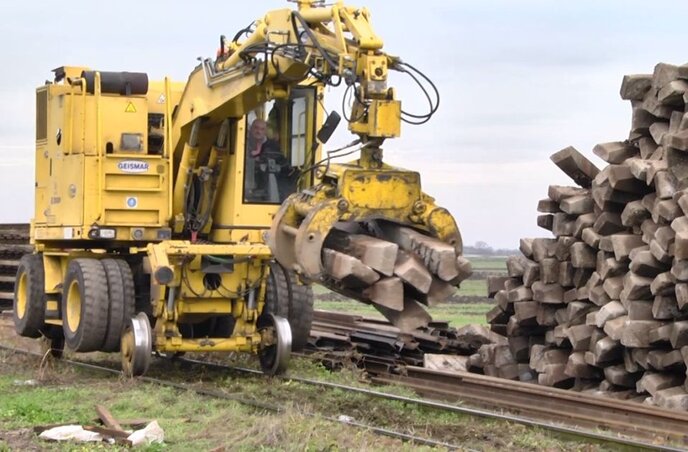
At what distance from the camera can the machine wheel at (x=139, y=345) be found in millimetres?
13906

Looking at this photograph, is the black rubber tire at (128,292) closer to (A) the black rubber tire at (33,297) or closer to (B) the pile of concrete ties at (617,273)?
(A) the black rubber tire at (33,297)

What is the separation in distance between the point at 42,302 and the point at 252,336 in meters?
3.07

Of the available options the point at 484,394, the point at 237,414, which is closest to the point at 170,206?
the point at 237,414

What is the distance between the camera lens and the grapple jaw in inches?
405

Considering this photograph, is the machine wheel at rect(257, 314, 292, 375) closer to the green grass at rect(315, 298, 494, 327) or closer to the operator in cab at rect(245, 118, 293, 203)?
the operator in cab at rect(245, 118, 293, 203)

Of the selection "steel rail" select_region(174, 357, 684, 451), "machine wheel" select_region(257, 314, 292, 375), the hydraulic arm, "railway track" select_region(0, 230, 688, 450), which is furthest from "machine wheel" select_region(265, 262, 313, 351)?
the hydraulic arm

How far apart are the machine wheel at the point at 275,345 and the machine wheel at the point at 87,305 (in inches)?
70.3

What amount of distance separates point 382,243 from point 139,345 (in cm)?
442

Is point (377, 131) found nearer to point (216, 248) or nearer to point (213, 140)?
point (216, 248)

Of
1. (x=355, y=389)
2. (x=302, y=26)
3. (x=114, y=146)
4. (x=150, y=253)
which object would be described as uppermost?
(x=302, y=26)

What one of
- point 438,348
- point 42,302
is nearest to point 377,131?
point 438,348

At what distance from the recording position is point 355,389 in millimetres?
13242

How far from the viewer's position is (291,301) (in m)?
15.5

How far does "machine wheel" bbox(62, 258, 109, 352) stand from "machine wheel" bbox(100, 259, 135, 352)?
0.06m
